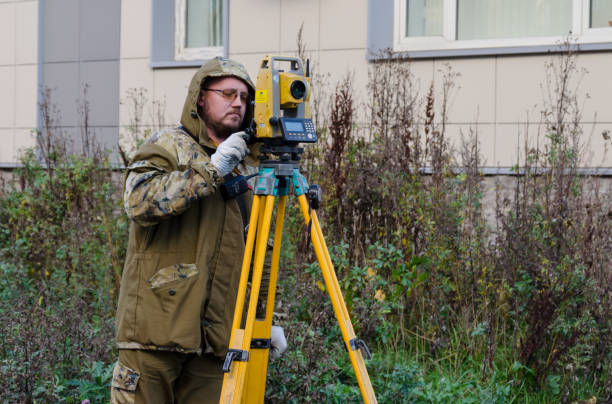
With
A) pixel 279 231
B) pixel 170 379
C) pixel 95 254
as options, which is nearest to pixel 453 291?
pixel 279 231

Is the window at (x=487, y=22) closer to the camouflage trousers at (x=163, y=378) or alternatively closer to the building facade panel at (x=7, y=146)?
the camouflage trousers at (x=163, y=378)

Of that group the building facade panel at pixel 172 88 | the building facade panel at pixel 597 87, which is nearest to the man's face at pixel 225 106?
the building facade panel at pixel 597 87

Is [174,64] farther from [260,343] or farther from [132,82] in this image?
[260,343]

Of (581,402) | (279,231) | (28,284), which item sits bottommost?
(581,402)

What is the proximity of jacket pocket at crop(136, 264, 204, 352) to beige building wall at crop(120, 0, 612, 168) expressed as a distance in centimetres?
345

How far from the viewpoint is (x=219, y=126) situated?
288 centimetres

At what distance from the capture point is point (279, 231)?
283 cm

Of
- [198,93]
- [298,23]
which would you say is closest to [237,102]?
[198,93]

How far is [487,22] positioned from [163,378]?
509 centimetres

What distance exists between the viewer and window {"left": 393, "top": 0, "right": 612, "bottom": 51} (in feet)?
20.1

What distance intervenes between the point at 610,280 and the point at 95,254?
3.72m

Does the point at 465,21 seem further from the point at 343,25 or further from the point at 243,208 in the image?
the point at 243,208

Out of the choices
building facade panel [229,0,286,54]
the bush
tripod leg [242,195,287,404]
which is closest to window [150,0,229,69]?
building facade panel [229,0,286,54]

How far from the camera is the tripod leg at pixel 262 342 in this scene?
281 cm
